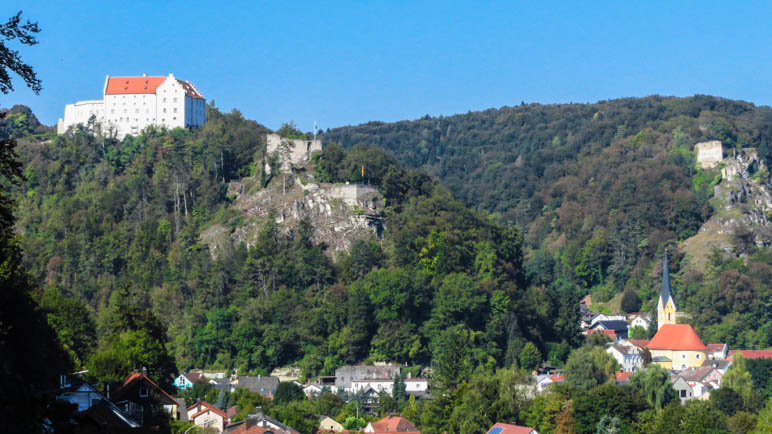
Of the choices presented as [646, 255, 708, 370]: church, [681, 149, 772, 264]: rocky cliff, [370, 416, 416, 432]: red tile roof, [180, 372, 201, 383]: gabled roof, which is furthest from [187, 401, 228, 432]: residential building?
[681, 149, 772, 264]: rocky cliff

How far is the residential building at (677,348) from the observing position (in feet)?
325

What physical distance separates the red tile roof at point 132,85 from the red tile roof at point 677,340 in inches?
2253

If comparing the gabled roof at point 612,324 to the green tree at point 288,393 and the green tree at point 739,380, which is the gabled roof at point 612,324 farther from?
the green tree at point 288,393

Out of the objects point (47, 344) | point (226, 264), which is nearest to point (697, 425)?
point (47, 344)

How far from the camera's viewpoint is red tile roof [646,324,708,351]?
328ft

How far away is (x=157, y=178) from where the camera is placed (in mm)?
109500

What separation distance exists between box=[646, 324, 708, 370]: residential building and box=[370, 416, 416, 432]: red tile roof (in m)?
37.6

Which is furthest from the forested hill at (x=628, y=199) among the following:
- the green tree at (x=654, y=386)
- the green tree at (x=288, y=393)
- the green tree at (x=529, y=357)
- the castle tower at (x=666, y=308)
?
the green tree at (x=288, y=393)

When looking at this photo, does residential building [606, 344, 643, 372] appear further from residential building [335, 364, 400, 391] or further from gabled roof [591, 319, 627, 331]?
residential building [335, 364, 400, 391]

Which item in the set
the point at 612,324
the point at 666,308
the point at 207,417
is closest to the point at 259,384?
the point at 207,417

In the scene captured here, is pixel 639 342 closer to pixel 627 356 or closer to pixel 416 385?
pixel 627 356

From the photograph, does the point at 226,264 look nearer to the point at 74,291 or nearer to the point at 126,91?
the point at 74,291

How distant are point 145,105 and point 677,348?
→ 59.8m

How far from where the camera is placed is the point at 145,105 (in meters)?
117
